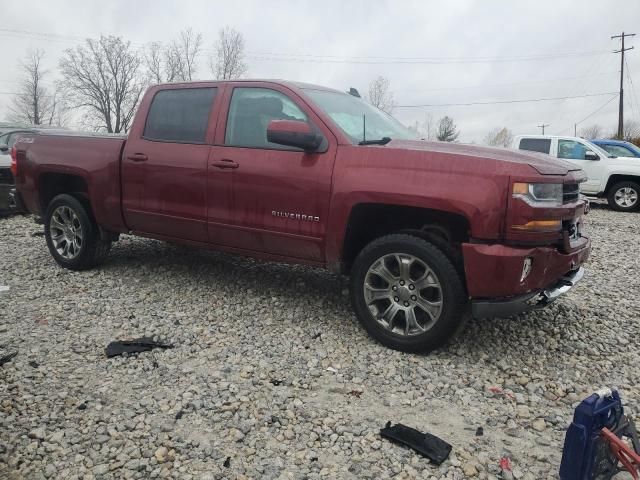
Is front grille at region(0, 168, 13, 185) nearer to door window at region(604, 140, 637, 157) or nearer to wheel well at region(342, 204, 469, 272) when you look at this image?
wheel well at region(342, 204, 469, 272)

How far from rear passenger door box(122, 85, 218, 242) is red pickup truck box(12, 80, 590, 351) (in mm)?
13

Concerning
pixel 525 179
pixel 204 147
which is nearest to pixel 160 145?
pixel 204 147

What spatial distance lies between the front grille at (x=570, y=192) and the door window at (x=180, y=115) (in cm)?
288

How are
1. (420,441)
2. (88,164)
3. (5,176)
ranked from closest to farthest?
(420,441) < (88,164) < (5,176)

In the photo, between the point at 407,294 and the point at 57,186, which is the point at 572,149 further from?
the point at 57,186

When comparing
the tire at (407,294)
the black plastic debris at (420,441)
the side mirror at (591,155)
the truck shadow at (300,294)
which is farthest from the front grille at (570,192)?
the side mirror at (591,155)

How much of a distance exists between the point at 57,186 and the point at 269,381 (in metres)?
3.90

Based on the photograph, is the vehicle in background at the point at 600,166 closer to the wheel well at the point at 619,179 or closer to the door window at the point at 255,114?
the wheel well at the point at 619,179

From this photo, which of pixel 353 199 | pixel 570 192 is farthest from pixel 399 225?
pixel 570 192

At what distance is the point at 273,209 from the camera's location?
4137 mm

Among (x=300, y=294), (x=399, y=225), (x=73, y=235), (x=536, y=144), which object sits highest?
(x=536, y=144)

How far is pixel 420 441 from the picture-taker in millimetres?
2732

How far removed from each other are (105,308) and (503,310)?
10.7ft

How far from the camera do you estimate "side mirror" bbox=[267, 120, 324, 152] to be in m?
3.75
